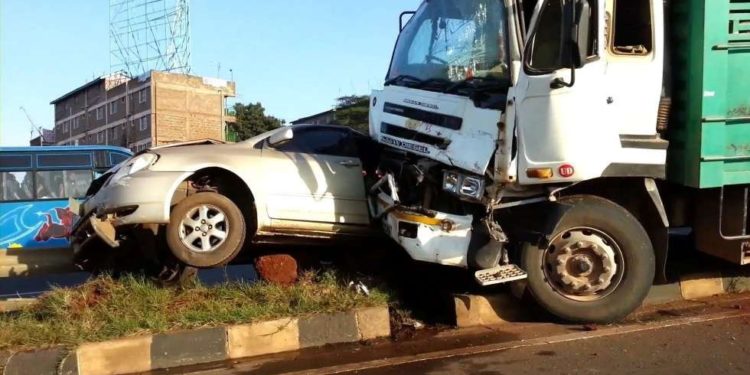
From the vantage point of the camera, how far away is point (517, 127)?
16.3ft

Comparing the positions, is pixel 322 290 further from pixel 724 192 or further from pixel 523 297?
pixel 724 192

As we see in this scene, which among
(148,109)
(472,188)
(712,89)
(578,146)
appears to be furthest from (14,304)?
(148,109)

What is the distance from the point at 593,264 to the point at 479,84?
180 centimetres

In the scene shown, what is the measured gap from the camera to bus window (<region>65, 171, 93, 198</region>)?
44.6ft

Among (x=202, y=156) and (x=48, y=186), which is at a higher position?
(x=202, y=156)

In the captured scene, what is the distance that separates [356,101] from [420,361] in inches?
321

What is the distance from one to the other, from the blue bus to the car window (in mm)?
7994

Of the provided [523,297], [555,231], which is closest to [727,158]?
[555,231]

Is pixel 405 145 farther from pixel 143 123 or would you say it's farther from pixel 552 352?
pixel 143 123

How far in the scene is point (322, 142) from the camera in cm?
662

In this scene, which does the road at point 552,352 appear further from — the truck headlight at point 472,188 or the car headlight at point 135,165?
the car headlight at point 135,165

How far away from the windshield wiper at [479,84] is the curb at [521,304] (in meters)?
1.75

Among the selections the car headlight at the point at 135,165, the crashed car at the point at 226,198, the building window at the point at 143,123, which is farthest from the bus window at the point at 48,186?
the building window at the point at 143,123

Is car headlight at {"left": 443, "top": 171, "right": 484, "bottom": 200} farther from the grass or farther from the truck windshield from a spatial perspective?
the grass
